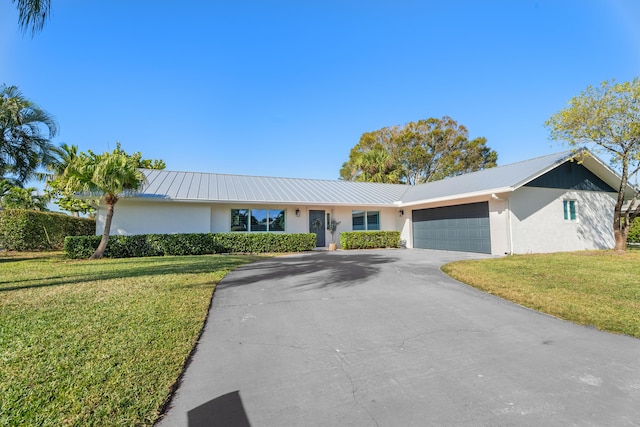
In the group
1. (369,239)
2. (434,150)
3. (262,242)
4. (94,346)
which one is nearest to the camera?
(94,346)

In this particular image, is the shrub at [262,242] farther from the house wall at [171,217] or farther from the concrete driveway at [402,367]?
the concrete driveway at [402,367]

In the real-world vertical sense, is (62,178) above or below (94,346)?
above

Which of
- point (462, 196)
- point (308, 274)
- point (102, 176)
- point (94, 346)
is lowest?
point (94, 346)

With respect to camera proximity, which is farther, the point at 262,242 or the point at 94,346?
the point at 262,242

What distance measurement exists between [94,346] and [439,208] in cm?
→ 1568

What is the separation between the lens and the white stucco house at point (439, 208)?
13328 millimetres

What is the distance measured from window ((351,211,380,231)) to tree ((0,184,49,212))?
58.4ft

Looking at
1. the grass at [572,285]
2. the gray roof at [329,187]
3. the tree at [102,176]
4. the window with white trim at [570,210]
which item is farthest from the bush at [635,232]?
the tree at [102,176]

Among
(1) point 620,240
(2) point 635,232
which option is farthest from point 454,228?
(2) point 635,232

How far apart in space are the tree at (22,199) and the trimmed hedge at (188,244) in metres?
8.02

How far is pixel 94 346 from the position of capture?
11.3 feet

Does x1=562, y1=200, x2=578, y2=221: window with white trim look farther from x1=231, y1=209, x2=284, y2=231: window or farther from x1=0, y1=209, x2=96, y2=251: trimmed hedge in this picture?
x1=0, y1=209, x2=96, y2=251: trimmed hedge

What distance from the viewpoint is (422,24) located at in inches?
496

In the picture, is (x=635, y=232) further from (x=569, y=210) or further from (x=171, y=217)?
(x=171, y=217)
